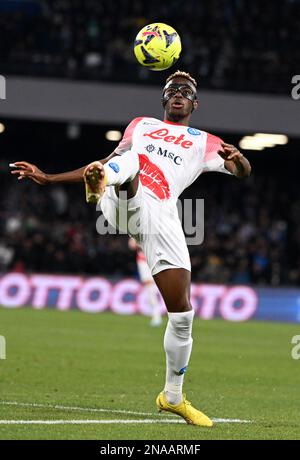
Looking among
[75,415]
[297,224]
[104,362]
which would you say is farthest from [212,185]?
[75,415]

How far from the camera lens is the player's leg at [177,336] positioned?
8516mm

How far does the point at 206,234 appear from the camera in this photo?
31969 mm

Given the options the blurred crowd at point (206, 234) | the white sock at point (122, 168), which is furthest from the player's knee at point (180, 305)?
the blurred crowd at point (206, 234)

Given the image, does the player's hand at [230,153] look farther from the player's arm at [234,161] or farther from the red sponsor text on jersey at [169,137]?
the red sponsor text on jersey at [169,137]

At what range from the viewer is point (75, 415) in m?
8.84

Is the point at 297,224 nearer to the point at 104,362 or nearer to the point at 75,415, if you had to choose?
the point at 104,362

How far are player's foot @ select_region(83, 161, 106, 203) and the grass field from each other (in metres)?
1.75

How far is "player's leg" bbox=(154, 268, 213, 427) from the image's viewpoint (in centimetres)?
852

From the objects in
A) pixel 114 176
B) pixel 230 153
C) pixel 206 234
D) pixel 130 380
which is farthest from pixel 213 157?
pixel 206 234

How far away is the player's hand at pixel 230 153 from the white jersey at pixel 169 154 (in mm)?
458

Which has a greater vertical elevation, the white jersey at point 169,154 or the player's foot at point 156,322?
the white jersey at point 169,154

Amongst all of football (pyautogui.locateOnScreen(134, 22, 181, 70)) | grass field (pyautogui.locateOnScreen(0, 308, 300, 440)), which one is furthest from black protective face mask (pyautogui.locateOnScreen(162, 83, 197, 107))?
grass field (pyautogui.locateOnScreen(0, 308, 300, 440))

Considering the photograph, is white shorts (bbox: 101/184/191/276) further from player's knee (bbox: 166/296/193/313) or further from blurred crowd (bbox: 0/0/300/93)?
blurred crowd (bbox: 0/0/300/93)

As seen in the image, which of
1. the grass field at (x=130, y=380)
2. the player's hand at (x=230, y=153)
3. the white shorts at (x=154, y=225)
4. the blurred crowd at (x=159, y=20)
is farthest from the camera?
the blurred crowd at (x=159, y=20)
